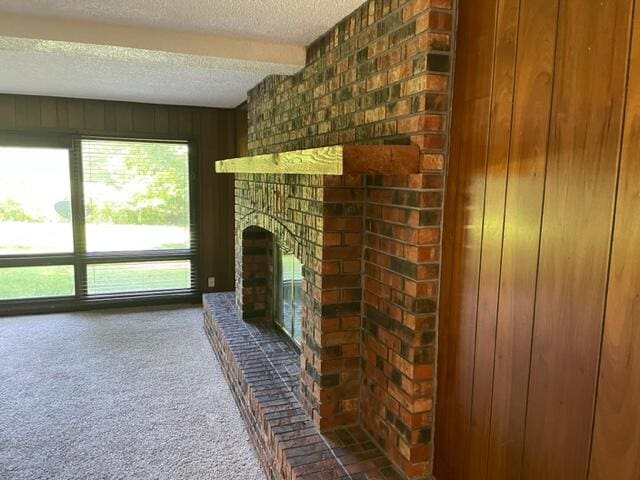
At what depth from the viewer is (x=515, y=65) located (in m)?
1.36

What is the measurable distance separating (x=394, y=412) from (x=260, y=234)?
221cm

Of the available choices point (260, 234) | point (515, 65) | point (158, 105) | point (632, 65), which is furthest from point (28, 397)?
point (632, 65)

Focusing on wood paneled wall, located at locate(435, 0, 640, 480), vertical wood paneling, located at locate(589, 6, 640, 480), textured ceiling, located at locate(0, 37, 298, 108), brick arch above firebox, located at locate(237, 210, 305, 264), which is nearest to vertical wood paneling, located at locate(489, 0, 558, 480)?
wood paneled wall, located at locate(435, 0, 640, 480)

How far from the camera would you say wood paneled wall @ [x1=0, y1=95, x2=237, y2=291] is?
178 inches

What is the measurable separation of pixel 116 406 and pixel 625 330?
2838mm

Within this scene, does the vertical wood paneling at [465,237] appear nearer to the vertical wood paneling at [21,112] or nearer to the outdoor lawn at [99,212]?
the outdoor lawn at [99,212]

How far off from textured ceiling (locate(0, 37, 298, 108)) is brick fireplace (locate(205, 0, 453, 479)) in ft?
2.09

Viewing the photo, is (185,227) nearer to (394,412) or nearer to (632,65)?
(394,412)

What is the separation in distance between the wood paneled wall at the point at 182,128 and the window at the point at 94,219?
0.12 m

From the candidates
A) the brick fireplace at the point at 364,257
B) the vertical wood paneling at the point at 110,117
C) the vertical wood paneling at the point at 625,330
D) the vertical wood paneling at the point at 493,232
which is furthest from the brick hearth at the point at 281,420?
the vertical wood paneling at the point at 110,117

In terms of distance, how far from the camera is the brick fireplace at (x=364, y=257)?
66.1 inches

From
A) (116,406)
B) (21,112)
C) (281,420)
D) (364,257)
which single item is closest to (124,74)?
(21,112)

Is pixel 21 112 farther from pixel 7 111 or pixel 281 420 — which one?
pixel 281 420

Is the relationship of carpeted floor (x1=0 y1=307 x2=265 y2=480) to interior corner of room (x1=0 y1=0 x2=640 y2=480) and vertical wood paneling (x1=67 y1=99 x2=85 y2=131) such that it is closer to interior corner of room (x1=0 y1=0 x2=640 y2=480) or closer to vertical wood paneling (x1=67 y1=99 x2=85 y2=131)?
interior corner of room (x1=0 y1=0 x2=640 y2=480)
